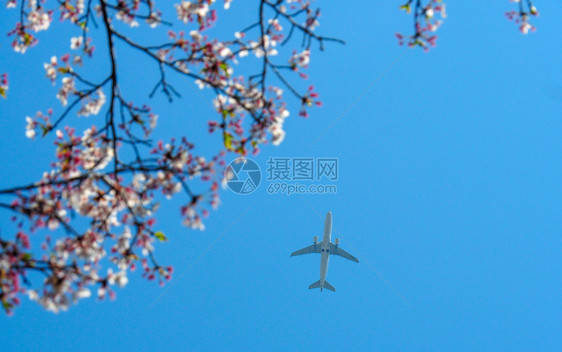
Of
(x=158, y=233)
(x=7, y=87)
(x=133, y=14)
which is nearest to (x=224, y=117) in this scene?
(x=158, y=233)

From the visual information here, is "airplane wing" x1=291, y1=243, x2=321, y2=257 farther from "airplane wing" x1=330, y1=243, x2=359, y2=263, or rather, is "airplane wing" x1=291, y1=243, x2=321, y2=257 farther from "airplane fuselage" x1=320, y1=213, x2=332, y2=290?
"airplane wing" x1=330, y1=243, x2=359, y2=263

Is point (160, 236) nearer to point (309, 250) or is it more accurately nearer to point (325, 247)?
point (325, 247)

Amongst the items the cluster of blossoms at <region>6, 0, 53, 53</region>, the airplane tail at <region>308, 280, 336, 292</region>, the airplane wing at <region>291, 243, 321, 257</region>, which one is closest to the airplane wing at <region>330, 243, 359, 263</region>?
the airplane wing at <region>291, 243, 321, 257</region>

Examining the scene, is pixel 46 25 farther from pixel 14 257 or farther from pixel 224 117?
pixel 14 257

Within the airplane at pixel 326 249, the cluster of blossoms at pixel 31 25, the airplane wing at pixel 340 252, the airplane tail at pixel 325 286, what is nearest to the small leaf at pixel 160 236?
the cluster of blossoms at pixel 31 25

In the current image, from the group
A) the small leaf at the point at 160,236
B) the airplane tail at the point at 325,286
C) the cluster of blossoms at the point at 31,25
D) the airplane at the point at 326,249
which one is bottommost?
the small leaf at the point at 160,236

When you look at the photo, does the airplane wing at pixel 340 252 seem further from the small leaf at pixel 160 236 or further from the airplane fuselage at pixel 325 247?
the small leaf at pixel 160 236

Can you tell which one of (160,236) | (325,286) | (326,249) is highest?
(326,249)

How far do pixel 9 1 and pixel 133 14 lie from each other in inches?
111

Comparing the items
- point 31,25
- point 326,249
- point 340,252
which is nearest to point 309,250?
point 326,249

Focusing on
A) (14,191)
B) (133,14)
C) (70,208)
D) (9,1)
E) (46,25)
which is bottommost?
(14,191)

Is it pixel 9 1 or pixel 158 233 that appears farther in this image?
pixel 9 1

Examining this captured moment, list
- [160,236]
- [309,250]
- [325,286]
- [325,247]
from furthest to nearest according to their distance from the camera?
1. [325,286]
2. [309,250]
3. [325,247]
4. [160,236]

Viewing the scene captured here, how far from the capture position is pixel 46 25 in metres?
6.20
